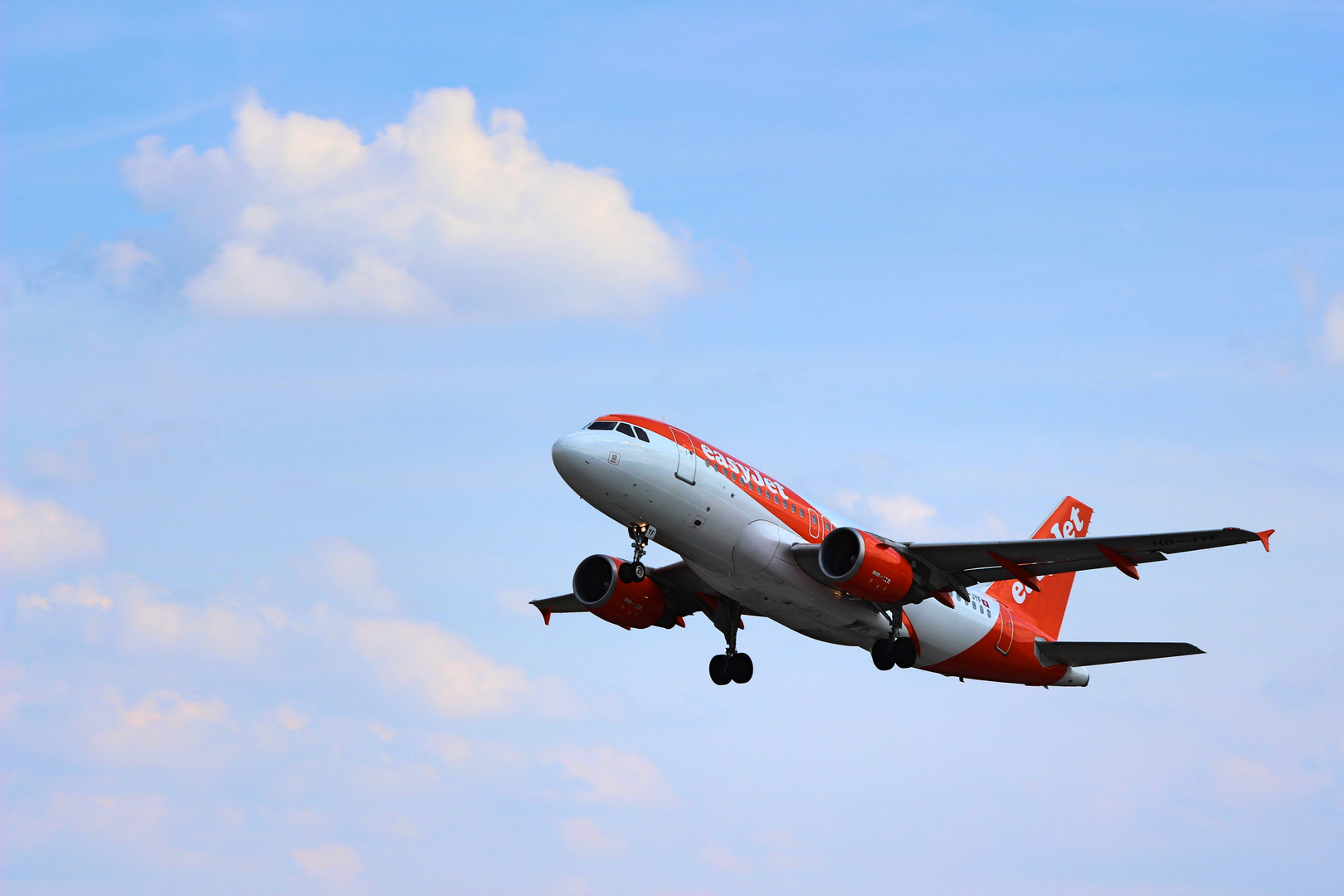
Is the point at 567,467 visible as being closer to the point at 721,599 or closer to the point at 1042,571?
the point at 721,599

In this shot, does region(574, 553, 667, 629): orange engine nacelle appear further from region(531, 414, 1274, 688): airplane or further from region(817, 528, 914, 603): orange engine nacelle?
region(817, 528, 914, 603): orange engine nacelle

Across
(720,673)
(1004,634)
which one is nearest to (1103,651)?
(1004,634)

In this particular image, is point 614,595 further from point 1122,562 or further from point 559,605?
point 1122,562

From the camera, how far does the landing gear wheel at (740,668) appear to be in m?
44.2

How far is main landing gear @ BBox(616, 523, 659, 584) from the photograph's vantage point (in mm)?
36969

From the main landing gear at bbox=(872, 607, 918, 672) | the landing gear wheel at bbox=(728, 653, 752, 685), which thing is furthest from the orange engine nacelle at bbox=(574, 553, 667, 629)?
the main landing gear at bbox=(872, 607, 918, 672)

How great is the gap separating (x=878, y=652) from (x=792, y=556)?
5037 mm

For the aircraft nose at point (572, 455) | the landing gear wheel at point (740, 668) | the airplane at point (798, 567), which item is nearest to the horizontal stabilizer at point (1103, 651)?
the airplane at point (798, 567)

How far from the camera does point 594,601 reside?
142 feet

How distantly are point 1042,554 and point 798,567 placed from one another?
6340 mm

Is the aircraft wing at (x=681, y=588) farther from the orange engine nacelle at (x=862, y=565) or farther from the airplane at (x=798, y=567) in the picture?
the orange engine nacelle at (x=862, y=565)

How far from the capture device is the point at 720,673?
145 feet

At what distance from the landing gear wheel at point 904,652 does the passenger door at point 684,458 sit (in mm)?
8631

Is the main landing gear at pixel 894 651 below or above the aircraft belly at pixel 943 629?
below
